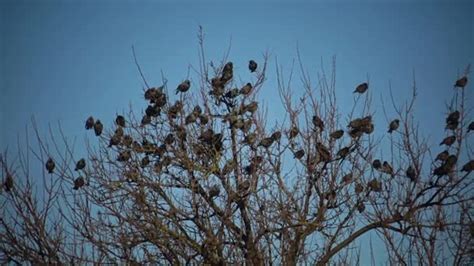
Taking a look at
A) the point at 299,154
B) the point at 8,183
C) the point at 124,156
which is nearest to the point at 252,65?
the point at 299,154

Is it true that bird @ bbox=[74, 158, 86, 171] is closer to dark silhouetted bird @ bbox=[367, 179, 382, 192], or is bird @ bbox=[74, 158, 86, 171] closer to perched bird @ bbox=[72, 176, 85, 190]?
perched bird @ bbox=[72, 176, 85, 190]

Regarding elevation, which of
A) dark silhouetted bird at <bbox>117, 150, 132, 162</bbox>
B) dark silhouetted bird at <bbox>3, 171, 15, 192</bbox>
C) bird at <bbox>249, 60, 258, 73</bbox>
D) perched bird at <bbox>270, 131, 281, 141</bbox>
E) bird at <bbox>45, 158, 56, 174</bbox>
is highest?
bird at <bbox>249, 60, 258, 73</bbox>

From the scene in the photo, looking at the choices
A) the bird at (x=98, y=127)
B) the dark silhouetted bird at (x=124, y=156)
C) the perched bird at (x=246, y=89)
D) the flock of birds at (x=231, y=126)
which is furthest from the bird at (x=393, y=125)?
the bird at (x=98, y=127)

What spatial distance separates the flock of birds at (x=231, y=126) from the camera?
428 inches

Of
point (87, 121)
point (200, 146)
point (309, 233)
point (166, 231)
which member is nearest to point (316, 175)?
point (309, 233)

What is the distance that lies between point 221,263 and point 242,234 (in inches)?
28.6

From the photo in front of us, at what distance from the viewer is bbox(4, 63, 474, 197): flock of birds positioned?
10875 millimetres

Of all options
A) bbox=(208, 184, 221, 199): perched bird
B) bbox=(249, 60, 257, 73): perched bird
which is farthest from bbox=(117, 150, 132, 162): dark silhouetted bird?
bbox=(249, 60, 257, 73): perched bird

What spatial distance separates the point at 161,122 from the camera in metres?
11.5

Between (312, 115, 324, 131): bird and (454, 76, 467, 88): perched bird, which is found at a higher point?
(454, 76, 467, 88): perched bird

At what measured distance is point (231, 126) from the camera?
1149cm

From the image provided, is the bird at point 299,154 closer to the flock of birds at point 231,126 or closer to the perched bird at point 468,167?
the flock of birds at point 231,126

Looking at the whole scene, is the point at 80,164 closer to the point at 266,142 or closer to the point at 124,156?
the point at 124,156

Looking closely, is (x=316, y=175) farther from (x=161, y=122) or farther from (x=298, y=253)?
(x=161, y=122)
